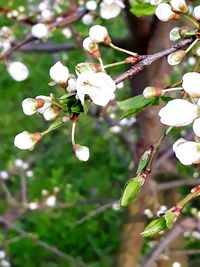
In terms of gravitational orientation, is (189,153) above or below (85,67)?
below

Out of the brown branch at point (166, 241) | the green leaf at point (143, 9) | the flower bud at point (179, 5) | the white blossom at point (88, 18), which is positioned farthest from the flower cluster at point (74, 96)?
the brown branch at point (166, 241)

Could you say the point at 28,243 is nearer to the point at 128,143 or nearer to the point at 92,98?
the point at 128,143

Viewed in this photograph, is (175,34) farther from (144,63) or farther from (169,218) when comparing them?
(169,218)

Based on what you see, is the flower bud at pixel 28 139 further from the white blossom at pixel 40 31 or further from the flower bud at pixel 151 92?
the white blossom at pixel 40 31

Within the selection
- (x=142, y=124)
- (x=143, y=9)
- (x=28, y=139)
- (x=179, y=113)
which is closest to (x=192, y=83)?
(x=179, y=113)

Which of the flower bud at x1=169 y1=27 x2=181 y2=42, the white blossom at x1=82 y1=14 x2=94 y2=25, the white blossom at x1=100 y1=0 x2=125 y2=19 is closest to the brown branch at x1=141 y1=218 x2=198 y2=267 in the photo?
the white blossom at x1=82 y1=14 x2=94 y2=25

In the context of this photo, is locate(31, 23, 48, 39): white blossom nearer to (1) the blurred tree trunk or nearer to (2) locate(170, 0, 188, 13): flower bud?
(1) the blurred tree trunk
